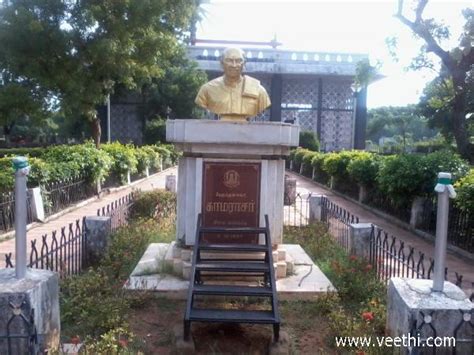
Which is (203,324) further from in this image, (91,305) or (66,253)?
(66,253)

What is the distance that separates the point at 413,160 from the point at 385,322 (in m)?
7.20

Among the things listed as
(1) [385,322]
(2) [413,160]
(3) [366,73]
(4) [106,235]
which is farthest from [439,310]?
(3) [366,73]

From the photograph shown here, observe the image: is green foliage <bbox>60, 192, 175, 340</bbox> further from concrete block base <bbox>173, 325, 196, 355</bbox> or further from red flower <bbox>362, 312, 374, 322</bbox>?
red flower <bbox>362, 312, 374, 322</bbox>

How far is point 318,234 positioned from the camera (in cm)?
844

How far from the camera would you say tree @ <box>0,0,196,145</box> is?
1842 cm

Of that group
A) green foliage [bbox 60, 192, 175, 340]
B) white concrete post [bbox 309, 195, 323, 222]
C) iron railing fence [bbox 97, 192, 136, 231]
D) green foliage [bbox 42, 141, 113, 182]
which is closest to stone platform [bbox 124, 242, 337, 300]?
green foliage [bbox 60, 192, 175, 340]

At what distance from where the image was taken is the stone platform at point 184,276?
528 cm

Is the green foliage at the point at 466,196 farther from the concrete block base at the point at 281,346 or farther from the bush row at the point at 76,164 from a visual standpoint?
the bush row at the point at 76,164

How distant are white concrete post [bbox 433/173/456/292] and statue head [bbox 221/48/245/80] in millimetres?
2976

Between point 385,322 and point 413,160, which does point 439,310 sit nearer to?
point 385,322

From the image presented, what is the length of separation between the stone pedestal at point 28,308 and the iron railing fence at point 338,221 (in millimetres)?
4575

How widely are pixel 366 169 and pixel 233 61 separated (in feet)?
30.3

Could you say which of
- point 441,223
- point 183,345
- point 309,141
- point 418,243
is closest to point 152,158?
point 309,141

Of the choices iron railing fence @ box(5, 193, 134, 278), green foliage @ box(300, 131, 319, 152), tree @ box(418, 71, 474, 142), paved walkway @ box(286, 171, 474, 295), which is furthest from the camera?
green foliage @ box(300, 131, 319, 152)
